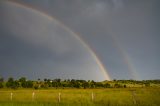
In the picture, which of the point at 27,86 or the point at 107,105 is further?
the point at 27,86

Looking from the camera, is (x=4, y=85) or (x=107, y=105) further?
(x=4, y=85)

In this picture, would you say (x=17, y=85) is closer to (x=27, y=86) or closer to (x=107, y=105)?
(x=27, y=86)

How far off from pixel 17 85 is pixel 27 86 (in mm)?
6548

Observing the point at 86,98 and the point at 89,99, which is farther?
the point at 86,98

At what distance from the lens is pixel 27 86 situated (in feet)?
625

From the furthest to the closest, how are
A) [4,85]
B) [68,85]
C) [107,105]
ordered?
[68,85], [4,85], [107,105]

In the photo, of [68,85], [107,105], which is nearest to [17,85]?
[68,85]

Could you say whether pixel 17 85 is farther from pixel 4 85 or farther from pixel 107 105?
pixel 107 105

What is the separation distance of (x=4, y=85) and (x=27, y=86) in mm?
14822

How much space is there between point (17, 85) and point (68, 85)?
33.9 meters

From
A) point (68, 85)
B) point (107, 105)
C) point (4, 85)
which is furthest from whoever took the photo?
point (68, 85)

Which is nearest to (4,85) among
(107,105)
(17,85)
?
(17,85)

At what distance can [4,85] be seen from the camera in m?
184

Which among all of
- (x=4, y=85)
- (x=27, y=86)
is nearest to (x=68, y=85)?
(x=27, y=86)
